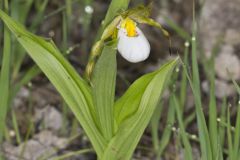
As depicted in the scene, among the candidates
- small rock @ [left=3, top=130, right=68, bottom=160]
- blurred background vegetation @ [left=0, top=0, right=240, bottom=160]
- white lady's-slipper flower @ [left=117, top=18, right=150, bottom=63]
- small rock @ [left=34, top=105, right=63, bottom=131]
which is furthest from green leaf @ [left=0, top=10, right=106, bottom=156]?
small rock @ [left=34, top=105, right=63, bottom=131]

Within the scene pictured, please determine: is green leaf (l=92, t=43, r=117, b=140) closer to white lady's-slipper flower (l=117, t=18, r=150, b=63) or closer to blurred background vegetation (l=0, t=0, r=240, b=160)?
white lady's-slipper flower (l=117, t=18, r=150, b=63)

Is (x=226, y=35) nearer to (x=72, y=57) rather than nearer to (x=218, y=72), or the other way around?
(x=218, y=72)

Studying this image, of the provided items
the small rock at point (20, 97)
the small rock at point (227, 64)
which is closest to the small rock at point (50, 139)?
the small rock at point (20, 97)

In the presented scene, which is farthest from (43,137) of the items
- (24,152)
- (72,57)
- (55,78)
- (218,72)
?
(218,72)

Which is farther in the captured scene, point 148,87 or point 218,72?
point 218,72

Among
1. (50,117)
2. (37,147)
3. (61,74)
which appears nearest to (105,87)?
(61,74)

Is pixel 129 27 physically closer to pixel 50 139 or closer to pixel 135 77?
pixel 50 139
